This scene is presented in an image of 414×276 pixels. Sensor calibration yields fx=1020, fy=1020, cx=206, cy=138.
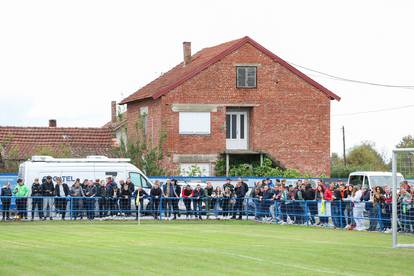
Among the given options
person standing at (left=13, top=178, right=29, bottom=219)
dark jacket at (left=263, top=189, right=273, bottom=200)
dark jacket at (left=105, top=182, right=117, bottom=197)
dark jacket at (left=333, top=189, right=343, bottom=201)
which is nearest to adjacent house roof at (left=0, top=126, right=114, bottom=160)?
dark jacket at (left=105, top=182, right=117, bottom=197)

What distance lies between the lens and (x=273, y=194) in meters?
41.8

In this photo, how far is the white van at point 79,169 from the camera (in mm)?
43938

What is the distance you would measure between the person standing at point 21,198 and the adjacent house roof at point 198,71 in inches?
801

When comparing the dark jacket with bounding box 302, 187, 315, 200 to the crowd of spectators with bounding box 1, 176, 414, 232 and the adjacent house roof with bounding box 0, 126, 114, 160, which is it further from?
the adjacent house roof with bounding box 0, 126, 114, 160

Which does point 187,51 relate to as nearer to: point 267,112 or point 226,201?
point 267,112

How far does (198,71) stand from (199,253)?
40.0m

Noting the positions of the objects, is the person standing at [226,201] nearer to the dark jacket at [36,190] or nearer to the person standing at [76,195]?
the person standing at [76,195]

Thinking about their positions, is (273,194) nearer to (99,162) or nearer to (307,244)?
(99,162)

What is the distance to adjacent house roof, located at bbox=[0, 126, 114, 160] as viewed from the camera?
68.0 m

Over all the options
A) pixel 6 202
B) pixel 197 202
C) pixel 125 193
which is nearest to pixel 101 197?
pixel 125 193

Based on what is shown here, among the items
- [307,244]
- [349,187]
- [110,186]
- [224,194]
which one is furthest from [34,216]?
[307,244]

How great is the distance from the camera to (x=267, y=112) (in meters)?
62.5

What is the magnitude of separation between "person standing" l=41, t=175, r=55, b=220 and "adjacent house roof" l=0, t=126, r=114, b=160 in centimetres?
2496

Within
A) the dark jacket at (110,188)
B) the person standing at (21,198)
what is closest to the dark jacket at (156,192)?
the dark jacket at (110,188)
